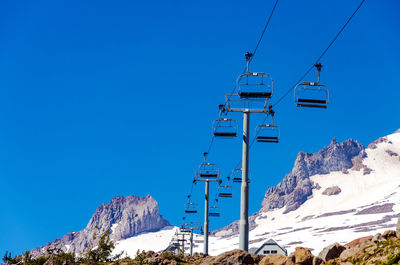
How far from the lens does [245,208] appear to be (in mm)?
27359

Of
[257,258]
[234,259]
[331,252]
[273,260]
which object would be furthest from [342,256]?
[234,259]

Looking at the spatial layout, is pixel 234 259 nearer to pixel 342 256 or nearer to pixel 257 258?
pixel 257 258

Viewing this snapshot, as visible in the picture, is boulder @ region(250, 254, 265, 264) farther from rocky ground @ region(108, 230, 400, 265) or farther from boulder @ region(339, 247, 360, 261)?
boulder @ region(339, 247, 360, 261)

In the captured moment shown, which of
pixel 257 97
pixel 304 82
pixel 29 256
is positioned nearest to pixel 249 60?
pixel 257 97

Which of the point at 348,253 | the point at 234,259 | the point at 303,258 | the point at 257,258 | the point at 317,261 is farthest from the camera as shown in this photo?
the point at 257,258

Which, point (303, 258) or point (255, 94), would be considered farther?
point (255, 94)

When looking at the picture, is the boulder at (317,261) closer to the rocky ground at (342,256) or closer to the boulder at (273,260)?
the rocky ground at (342,256)

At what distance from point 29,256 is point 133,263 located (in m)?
11.0

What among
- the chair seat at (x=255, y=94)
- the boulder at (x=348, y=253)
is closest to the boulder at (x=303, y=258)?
the boulder at (x=348, y=253)

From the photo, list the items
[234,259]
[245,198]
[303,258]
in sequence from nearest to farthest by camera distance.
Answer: [303,258] < [234,259] < [245,198]

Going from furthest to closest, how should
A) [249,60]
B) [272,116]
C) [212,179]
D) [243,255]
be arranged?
[212,179]
[272,116]
[249,60]
[243,255]

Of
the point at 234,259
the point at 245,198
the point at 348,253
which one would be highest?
the point at 245,198

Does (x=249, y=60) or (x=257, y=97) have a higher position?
(x=249, y=60)

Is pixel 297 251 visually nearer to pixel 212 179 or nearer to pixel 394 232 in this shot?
pixel 394 232
